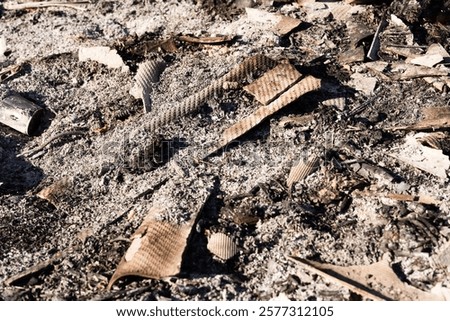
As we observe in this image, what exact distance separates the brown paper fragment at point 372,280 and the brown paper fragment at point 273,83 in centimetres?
138

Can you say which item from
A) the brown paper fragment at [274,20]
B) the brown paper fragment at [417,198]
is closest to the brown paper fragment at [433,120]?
the brown paper fragment at [417,198]

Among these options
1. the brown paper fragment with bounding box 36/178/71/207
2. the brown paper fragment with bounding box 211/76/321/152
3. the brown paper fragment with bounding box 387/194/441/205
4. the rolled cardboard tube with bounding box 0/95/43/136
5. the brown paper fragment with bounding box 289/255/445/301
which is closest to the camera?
the brown paper fragment with bounding box 289/255/445/301

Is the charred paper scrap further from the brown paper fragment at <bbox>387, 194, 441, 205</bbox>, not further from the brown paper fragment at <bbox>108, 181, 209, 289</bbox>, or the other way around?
the brown paper fragment at <bbox>387, 194, 441, 205</bbox>

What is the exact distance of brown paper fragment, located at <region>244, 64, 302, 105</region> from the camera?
4398 millimetres

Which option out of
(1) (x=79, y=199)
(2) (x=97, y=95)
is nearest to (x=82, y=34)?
(2) (x=97, y=95)

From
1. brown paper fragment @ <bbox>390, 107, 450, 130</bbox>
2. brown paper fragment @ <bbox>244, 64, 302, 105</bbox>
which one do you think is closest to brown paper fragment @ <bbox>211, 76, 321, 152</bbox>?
brown paper fragment @ <bbox>244, 64, 302, 105</bbox>

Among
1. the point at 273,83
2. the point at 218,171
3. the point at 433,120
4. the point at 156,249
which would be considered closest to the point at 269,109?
the point at 273,83

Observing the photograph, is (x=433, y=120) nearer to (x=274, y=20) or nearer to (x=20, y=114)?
(x=274, y=20)

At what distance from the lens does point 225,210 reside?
3.85m

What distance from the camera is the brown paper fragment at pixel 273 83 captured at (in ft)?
14.4

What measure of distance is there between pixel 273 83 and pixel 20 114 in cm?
203

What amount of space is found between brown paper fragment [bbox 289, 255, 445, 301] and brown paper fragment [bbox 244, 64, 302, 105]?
1.38 m
